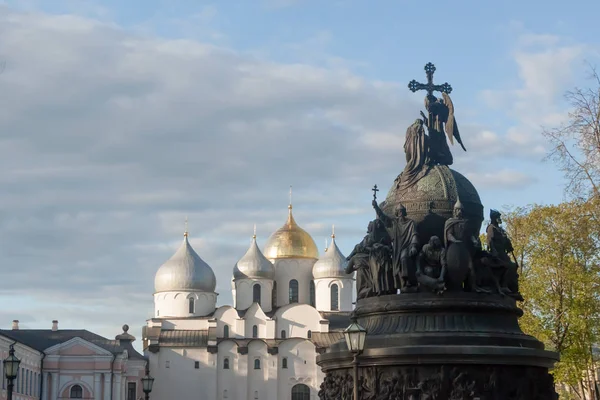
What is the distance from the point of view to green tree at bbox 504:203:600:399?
118ft

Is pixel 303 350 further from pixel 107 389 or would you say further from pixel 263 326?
pixel 107 389

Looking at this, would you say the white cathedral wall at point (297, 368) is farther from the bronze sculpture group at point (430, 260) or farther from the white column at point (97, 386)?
the bronze sculpture group at point (430, 260)

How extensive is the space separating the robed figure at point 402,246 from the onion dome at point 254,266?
65545mm

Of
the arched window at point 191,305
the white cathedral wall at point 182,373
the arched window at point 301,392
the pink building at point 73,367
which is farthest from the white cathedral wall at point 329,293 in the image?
the pink building at point 73,367

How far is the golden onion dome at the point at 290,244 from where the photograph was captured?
88188 millimetres

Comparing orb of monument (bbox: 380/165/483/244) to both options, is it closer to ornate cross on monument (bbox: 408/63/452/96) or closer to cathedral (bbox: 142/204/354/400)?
ornate cross on monument (bbox: 408/63/452/96)

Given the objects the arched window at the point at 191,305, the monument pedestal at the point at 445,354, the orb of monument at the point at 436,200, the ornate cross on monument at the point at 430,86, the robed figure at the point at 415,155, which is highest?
the arched window at the point at 191,305

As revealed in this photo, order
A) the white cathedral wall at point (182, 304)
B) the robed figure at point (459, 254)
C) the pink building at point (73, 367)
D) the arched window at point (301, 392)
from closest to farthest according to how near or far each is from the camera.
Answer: the robed figure at point (459, 254), the pink building at point (73, 367), the arched window at point (301, 392), the white cathedral wall at point (182, 304)

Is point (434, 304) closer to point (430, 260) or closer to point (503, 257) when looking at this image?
point (430, 260)

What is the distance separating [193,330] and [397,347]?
64812mm

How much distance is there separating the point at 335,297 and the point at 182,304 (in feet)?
Result: 40.7

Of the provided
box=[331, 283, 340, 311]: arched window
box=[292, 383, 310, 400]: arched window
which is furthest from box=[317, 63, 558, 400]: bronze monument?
box=[331, 283, 340, 311]: arched window

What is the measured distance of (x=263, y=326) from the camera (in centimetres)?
8250

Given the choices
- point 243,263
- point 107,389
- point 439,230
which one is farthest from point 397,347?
point 243,263
